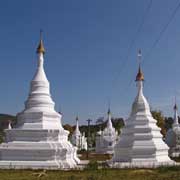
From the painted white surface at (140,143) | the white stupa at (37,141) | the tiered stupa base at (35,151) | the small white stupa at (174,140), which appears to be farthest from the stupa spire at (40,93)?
the small white stupa at (174,140)

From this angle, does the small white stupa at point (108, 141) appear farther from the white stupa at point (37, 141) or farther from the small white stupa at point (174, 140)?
the white stupa at point (37, 141)

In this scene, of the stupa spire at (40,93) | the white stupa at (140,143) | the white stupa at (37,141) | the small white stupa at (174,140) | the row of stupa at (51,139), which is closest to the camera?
the white stupa at (37,141)

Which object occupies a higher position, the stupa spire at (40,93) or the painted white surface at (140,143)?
the stupa spire at (40,93)

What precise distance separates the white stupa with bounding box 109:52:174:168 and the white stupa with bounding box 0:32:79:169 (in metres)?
4.52

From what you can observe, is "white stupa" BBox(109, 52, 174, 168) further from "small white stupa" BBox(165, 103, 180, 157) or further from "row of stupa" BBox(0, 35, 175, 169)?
"small white stupa" BBox(165, 103, 180, 157)

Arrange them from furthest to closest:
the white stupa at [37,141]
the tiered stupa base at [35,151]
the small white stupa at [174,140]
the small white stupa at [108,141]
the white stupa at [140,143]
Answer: the small white stupa at [108,141], the small white stupa at [174,140], the white stupa at [140,143], the white stupa at [37,141], the tiered stupa base at [35,151]

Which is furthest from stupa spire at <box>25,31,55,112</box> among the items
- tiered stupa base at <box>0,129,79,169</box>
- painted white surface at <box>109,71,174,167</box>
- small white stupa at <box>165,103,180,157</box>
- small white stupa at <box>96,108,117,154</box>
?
small white stupa at <box>96,108,117,154</box>

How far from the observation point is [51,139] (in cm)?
2844

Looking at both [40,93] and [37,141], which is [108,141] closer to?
[40,93]

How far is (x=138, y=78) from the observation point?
33562mm

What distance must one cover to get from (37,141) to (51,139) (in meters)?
1.09

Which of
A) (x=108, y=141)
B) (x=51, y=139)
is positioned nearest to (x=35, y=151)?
(x=51, y=139)

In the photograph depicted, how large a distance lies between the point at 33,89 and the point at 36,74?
→ 5.10 ft

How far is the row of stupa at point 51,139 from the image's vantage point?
27.7 metres
